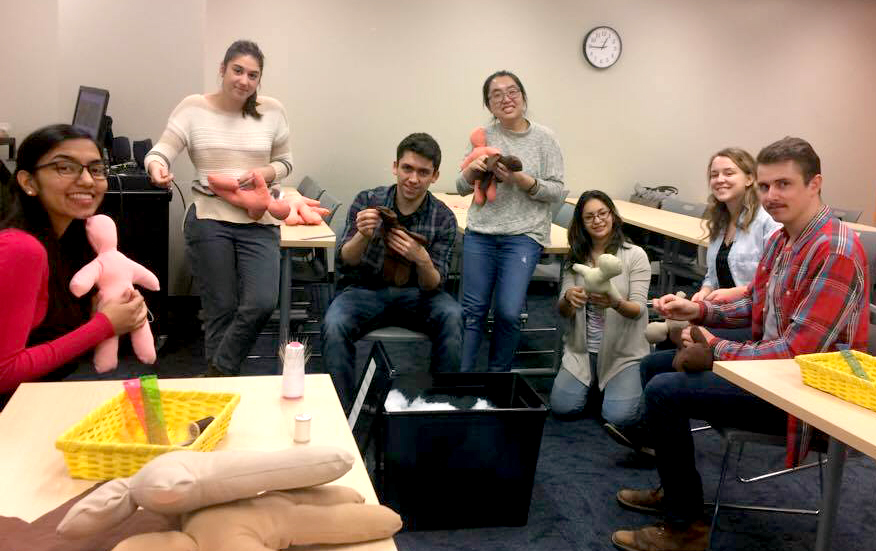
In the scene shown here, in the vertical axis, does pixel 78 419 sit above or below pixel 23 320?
below

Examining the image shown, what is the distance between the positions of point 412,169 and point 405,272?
0.40 meters

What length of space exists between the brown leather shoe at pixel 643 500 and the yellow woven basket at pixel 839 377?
3.16 ft

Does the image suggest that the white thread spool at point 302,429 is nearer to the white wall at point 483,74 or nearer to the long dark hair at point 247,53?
the long dark hair at point 247,53

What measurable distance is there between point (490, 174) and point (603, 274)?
2.23 feet

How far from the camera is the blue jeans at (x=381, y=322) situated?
2875 millimetres

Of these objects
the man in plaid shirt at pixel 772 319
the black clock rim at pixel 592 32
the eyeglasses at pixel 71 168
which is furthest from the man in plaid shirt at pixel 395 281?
the black clock rim at pixel 592 32

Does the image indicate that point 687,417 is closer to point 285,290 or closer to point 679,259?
point 285,290

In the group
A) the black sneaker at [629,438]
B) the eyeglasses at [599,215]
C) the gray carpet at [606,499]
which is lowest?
the gray carpet at [606,499]

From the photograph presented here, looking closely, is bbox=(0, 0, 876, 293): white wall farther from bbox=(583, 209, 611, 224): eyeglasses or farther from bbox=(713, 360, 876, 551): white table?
bbox=(713, 360, 876, 551): white table

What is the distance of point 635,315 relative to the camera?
3.18m

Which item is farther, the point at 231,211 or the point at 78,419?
the point at 231,211

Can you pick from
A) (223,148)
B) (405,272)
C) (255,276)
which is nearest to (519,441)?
(405,272)

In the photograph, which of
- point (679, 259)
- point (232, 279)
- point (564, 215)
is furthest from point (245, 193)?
point (679, 259)

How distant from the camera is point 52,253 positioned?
72.5 inches
